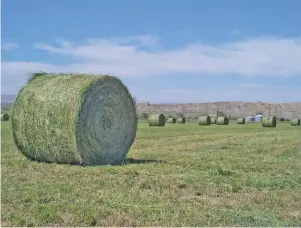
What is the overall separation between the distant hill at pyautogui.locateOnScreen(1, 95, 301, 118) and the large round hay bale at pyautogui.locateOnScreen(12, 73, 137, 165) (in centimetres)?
11480

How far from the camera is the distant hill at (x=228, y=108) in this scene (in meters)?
133

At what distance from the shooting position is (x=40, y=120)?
13.2 m

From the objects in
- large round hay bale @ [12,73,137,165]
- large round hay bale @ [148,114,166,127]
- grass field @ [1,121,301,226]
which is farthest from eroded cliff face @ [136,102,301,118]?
grass field @ [1,121,301,226]

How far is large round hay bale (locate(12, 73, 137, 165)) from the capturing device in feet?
42.5

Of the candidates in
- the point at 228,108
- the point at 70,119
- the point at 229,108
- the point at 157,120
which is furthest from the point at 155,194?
the point at 229,108

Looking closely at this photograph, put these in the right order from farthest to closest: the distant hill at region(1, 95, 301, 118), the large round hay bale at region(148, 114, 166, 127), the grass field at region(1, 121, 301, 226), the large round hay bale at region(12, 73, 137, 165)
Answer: the distant hill at region(1, 95, 301, 118) → the large round hay bale at region(148, 114, 166, 127) → the large round hay bale at region(12, 73, 137, 165) → the grass field at region(1, 121, 301, 226)

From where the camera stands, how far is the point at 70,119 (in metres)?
12.9

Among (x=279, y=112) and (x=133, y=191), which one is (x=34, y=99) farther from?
(x=279, y=112)

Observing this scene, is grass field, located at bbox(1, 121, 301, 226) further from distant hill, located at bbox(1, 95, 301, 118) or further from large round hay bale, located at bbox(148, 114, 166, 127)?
distant hill, located at bbox(1, 95, 301, 118)

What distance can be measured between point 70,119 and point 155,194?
5042 mm

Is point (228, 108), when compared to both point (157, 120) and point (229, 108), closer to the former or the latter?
point (229, 108)

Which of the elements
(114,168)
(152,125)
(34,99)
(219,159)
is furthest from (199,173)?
(152,125)

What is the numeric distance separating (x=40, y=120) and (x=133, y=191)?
530cm

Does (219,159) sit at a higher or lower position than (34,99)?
lower
